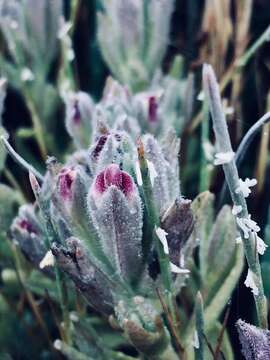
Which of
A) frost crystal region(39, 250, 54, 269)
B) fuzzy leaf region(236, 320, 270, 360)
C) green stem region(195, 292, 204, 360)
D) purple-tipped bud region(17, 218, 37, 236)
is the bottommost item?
fuzzy leaf region(236, 320, 270, 360)

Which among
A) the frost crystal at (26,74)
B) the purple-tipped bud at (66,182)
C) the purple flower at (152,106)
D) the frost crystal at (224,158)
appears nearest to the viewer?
the frost crystal at (224,158)

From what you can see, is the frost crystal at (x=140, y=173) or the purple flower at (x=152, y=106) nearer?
the frost crystal at (x=140, y=173)

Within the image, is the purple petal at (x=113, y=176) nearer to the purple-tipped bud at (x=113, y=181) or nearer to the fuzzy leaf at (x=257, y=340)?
the purple-tipped bud at (x=113, y=181)

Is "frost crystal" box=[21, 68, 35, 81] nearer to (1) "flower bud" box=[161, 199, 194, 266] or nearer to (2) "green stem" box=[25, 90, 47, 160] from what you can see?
(2) "green stem" box=[25, 90, 47, 160]

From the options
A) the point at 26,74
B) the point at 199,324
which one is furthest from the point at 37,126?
the point at 199,324

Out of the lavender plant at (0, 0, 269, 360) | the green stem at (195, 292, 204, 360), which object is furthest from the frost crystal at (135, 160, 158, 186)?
the green stem at (195, 292, 204, 360)

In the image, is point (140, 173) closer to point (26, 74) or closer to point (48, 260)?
point (48, 260)

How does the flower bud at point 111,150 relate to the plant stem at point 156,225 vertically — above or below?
above

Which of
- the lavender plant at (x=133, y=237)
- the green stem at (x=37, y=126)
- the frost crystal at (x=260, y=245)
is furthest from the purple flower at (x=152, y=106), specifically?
the frost crystal at (x=260, y=245)
